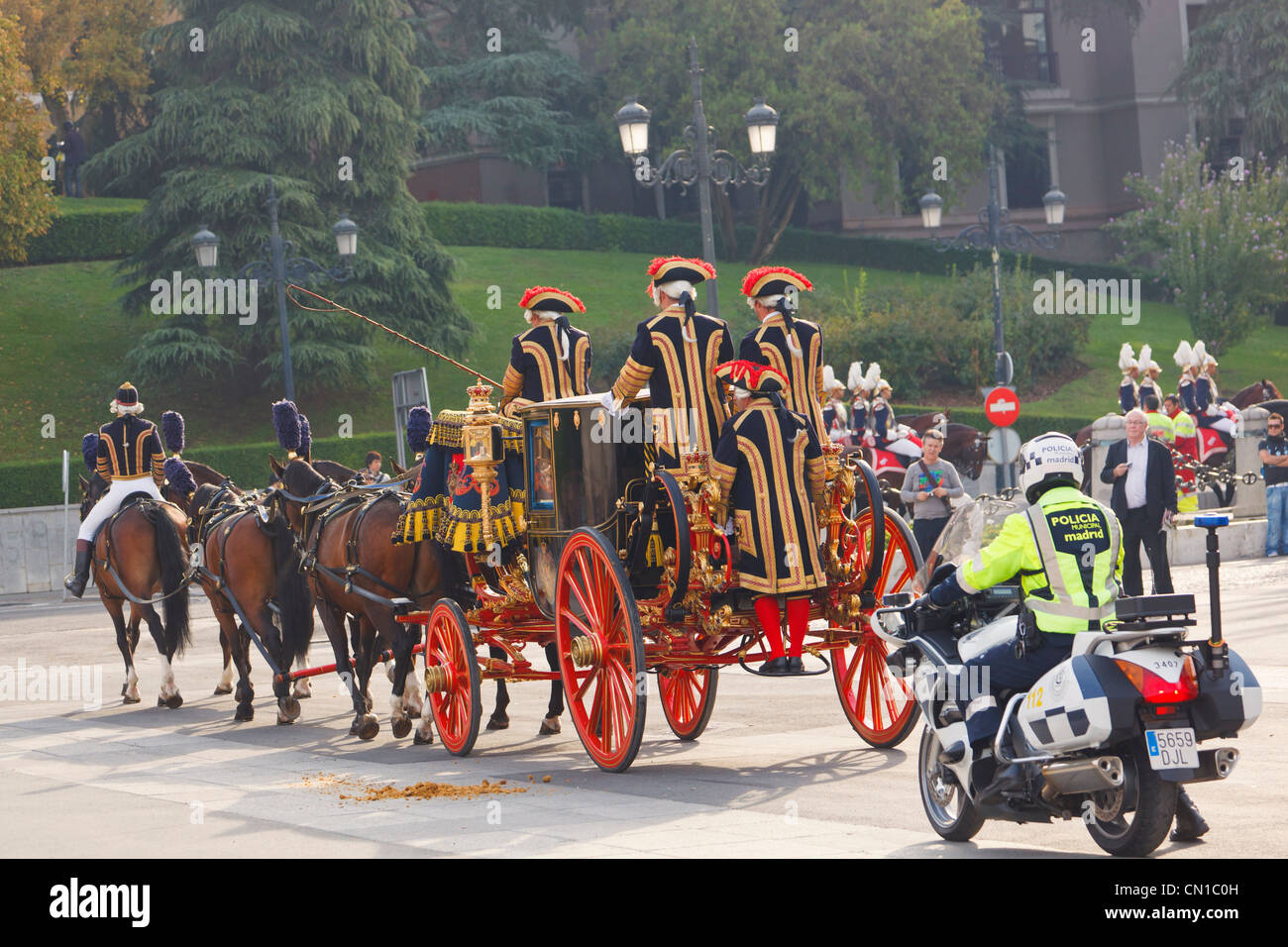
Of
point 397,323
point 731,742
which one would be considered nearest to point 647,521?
point 731,742

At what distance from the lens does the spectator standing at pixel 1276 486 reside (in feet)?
69.9

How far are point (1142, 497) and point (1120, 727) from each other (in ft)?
31.3

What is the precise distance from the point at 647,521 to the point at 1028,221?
51805 millimetres

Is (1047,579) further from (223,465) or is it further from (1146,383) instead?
(223,465)

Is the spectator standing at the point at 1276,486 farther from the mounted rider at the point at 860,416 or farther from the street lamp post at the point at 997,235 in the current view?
the mounted rider at the point at 860,416

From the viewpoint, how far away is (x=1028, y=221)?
59000 millimetres

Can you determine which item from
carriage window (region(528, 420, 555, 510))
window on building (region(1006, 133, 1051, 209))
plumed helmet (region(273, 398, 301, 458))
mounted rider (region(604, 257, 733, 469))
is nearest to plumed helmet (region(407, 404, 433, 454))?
carriage window (region(528, 420, 555, 510))

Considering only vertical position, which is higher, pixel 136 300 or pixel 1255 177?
pixel 1255 177
